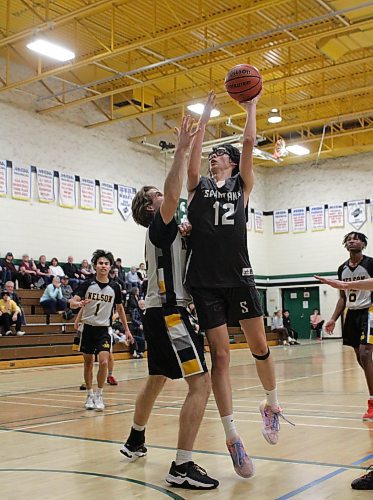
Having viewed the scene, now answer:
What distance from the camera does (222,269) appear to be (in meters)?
4.14

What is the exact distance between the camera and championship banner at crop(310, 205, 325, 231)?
101 feet

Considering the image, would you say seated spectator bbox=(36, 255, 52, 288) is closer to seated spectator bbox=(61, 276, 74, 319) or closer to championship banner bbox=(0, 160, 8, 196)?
seated spectator bbox=(61, 276, 74, 319)

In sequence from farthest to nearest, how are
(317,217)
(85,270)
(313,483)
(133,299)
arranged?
(317,217) < (85,270) < (133,299) < (313,483)

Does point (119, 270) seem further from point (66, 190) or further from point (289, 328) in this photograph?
point (289, 328)

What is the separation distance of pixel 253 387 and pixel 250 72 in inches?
243

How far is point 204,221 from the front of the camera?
4.20m

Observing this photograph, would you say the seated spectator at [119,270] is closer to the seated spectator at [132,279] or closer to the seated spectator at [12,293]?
the seated spectator at [132,279]

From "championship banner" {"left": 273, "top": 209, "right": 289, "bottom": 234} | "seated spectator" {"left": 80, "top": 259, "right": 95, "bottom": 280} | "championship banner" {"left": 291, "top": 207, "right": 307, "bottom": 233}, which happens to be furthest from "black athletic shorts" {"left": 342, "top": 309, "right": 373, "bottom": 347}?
"championship banner" {"left": 273, "top": 209, "right": 289, "bottom": 234}

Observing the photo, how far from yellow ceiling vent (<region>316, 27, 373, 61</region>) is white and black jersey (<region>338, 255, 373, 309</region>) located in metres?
12.5

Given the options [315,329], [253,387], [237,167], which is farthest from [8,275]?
[315,329]

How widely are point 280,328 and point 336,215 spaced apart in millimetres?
6468

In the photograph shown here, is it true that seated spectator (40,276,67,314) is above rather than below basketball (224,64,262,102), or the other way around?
below

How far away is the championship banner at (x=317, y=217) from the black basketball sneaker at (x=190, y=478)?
27.9 meters

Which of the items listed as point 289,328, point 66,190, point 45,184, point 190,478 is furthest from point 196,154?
point 289,328
